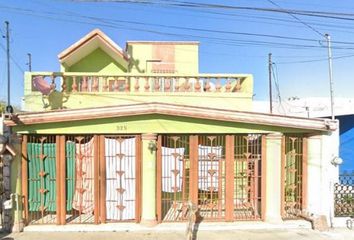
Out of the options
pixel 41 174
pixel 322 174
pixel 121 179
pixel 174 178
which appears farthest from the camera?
pixel 322 174

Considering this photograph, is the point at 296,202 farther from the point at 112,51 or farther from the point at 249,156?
the point at 112,51

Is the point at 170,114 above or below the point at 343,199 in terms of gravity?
above

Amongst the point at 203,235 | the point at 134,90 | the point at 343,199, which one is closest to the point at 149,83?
→ the point at 134,90

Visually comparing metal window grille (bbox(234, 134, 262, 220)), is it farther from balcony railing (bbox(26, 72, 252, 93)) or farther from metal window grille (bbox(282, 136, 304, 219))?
balcony railing (bbox(26, 72, 252, 93))

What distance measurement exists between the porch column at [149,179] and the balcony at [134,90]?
2.18m

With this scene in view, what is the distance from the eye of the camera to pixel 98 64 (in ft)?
44.5

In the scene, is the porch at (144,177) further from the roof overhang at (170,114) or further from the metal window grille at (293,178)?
the roof overhang at (170,114)

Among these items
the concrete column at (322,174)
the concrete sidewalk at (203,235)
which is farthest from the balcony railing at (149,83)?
the concrete sidewalk at (203,235)

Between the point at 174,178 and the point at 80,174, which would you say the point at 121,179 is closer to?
the point at 80,174

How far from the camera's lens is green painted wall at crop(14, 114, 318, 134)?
28.2 feet

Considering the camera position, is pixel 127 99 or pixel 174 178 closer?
pixel 174 178

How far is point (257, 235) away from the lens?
27.2ft

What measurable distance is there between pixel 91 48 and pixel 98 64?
2.60 ft

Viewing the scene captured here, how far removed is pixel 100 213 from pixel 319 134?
5.91 meters
